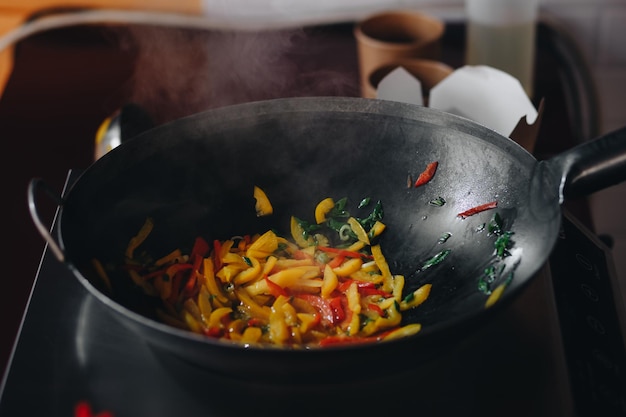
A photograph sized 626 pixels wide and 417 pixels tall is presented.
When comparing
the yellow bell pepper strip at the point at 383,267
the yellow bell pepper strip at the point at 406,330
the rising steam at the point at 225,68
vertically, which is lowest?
the rising steam at the point at 225,68

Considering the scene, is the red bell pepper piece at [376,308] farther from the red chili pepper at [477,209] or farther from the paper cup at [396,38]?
the paper cup at [396,38]

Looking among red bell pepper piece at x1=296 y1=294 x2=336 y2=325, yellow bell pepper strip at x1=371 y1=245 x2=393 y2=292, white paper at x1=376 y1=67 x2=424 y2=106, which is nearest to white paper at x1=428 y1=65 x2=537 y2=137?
white paper at x1=376 y1=67 x2=424 y2=106

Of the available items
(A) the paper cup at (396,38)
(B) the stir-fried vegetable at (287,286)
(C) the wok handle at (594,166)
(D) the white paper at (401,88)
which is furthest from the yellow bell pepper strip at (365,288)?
(A) the paper cup at (396,38)

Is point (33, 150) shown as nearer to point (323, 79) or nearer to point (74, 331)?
point (323, 79)

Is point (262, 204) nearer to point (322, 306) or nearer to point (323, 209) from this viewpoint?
point (323, 209)

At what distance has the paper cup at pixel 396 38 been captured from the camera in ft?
4.30

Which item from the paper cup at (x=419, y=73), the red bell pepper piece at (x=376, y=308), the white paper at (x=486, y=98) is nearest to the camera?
the red bell pepper piece at (x=376, y=308)

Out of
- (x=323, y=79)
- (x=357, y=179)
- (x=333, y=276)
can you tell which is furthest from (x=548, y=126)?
(x=333, y=276)

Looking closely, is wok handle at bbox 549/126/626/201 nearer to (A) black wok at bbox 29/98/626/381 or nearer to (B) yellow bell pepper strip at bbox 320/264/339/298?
(A) black wok at bbox 29/98/626/381

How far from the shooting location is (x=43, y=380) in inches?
30.5

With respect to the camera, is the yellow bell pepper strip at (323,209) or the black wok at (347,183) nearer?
the black wok at (347,183)

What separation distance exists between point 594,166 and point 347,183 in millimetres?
335

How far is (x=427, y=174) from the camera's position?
969mm

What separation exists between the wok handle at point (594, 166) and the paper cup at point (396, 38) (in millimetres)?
542
